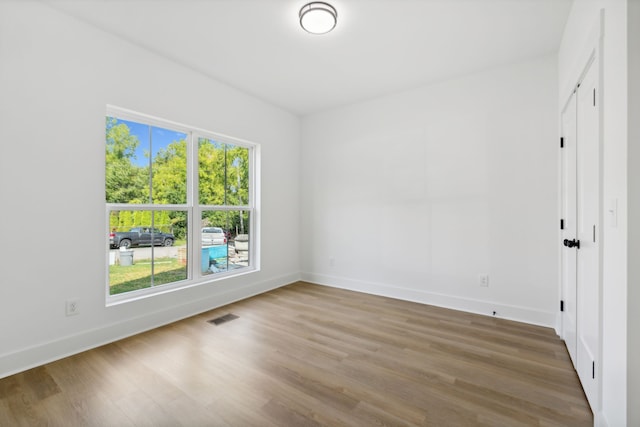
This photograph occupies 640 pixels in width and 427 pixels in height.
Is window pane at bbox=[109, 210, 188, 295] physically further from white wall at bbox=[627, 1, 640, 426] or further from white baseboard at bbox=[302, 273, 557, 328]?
white wall at bbox=[627, 1, 640, 426]

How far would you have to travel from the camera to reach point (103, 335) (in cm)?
258

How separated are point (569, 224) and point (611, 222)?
126 centimetres

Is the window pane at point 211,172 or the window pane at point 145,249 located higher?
the window pane at point 211,172

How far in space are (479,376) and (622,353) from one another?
→ 1026 millimetres

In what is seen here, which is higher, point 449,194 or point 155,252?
point 449,194

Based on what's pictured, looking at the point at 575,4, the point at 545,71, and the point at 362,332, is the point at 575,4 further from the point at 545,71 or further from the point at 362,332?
the point at 362,332

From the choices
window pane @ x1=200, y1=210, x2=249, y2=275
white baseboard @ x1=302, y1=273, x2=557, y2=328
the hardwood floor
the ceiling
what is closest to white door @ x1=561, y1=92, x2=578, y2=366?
the hardwood floor

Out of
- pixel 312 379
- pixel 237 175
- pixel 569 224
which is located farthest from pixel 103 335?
pixel 569 224

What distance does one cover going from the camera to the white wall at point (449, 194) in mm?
3020

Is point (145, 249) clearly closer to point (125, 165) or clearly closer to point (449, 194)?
point (125, 165)

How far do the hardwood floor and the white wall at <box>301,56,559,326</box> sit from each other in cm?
59

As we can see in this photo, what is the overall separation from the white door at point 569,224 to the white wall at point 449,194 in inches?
12.6

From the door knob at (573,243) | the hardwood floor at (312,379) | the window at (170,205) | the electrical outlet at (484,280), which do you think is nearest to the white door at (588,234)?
the door knob at (573,243)

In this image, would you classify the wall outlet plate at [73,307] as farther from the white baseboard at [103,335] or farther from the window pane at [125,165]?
the window pane at [125,165]
